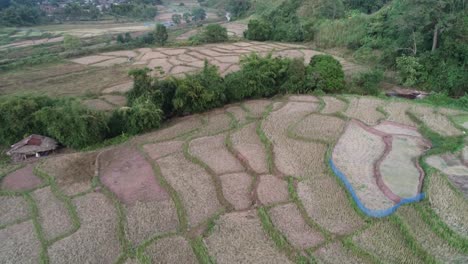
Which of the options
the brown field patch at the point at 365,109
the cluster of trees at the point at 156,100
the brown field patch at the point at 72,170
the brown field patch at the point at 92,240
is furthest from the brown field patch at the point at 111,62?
the brown field patch at the point at 92,240

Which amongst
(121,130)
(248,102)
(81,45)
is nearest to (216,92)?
(248,102)

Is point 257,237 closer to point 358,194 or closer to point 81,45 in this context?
point 358,194

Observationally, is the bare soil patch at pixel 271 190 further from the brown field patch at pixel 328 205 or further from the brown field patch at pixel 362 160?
the brown field patch at pixel 362 160

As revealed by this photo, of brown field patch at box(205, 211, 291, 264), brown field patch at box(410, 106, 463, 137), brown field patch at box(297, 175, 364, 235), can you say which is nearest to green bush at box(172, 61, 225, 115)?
brown field patch at box(297, 175, 364, 235)

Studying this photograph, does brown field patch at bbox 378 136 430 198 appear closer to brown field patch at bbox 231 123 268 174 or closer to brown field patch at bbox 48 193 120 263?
brown field patch at bbox 231 123 268 174

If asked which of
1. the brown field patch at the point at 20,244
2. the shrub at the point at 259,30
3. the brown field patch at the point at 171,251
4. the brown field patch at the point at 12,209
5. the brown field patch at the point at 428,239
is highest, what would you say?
the shrub at the point at 259,30

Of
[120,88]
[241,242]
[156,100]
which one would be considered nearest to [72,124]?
[156,100]

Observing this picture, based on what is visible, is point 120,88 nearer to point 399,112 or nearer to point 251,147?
point 251,147
